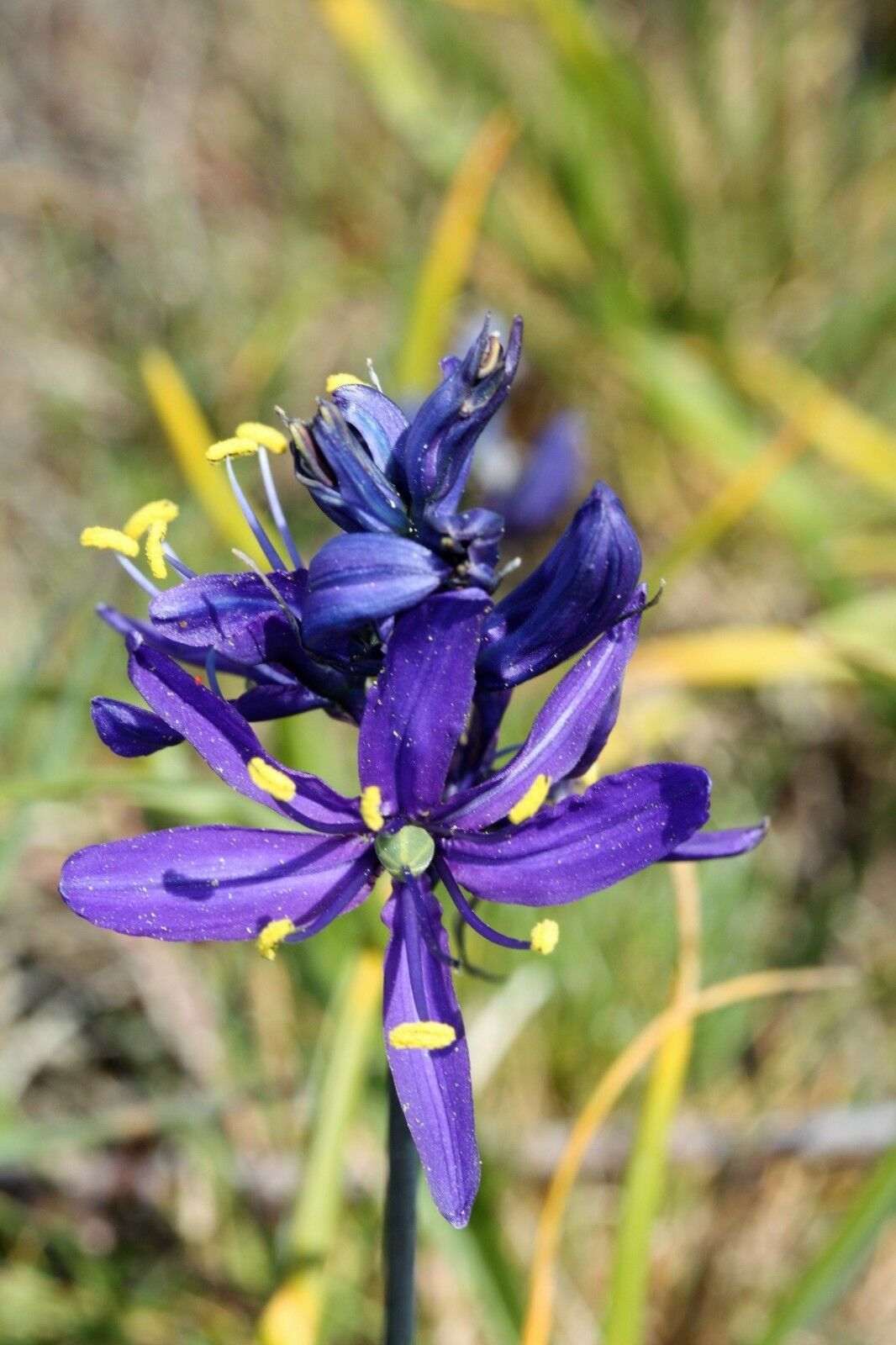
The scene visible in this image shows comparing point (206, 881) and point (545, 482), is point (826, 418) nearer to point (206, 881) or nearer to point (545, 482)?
point (545, 482)

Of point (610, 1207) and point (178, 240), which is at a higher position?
point (178, 240)

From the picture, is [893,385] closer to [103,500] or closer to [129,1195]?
[103,500]

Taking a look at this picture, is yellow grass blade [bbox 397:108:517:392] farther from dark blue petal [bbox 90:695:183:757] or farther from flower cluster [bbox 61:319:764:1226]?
dark blue petal [bbox 90:695:183:757]

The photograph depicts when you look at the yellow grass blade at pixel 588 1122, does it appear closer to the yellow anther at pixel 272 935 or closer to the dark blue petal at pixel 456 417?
the yellow anther at pixel 272 935

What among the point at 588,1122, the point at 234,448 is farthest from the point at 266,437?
the point at 588,1122

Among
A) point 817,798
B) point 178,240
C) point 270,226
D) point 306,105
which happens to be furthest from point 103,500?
point 817,798

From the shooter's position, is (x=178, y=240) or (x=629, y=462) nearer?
(x=629, y=462)

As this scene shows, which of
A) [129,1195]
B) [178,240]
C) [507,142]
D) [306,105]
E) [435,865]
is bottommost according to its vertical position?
[129,1195]
